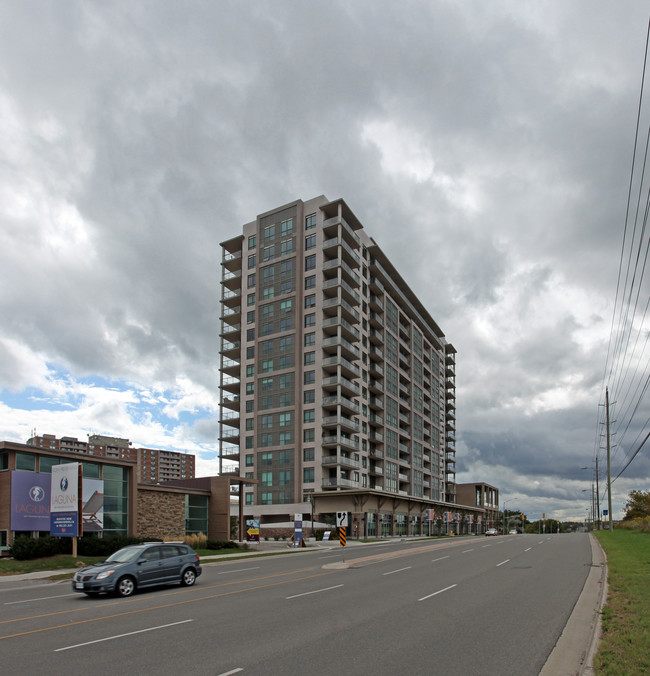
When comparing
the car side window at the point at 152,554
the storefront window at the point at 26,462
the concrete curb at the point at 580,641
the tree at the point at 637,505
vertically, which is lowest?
the tree at the point at 637,505

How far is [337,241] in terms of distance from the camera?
80.6 meters

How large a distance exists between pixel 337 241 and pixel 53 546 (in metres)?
57.2

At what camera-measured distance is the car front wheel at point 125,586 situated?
17.8 m

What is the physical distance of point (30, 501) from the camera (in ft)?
107

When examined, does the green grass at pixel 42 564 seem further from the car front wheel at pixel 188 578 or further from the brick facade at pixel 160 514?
the car front wheel at pixel 188 578

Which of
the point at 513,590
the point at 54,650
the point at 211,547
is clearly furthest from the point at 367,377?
the point at 54,650

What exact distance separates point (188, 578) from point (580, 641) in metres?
13.7

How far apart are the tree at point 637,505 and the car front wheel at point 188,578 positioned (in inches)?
3383

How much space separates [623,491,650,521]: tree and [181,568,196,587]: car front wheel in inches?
3383

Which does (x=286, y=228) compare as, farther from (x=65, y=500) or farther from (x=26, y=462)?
(x=65, y=500)

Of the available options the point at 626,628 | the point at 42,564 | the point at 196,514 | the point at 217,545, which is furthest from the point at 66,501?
the point at 626,628

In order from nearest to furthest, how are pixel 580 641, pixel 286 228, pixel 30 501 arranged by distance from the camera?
pixel 580 641 < pixel 30 501 < pixel 286 228

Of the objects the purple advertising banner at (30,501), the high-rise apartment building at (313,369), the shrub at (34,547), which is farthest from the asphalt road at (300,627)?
the high-rise apartment building at (313,369)

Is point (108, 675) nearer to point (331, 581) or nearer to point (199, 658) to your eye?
point (199, 658)
